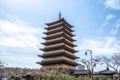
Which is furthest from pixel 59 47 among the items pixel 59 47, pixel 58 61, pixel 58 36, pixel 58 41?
pixel 58 61

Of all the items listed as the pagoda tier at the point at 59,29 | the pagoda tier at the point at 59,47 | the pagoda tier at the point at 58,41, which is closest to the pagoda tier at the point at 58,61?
the pagoda tier at the point at 59,47

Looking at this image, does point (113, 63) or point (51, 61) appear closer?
point (113, 63)

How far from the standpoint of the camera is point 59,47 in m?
74.2

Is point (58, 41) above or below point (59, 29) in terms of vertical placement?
below

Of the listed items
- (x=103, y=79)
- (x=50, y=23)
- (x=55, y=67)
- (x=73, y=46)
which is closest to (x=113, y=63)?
(x=103, y=79)

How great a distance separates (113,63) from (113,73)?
825cm

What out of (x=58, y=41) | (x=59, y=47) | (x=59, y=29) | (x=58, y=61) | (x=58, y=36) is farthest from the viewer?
(x=59, y=29)

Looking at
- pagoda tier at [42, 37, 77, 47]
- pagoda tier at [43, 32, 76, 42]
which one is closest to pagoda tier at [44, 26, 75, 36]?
pagoda tier at [43, 32, 76, 42]

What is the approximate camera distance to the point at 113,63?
171 ft

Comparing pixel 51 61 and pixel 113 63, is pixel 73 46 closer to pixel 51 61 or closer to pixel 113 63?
pixel 51 61

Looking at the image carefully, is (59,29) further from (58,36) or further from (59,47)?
(59,47)

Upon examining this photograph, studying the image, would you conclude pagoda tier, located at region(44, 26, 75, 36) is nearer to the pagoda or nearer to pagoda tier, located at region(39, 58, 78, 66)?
the pagoda

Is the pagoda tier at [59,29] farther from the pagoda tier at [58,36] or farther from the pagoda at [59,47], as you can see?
the pagoda tier at [58,36]

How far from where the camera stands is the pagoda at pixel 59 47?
236 ft
